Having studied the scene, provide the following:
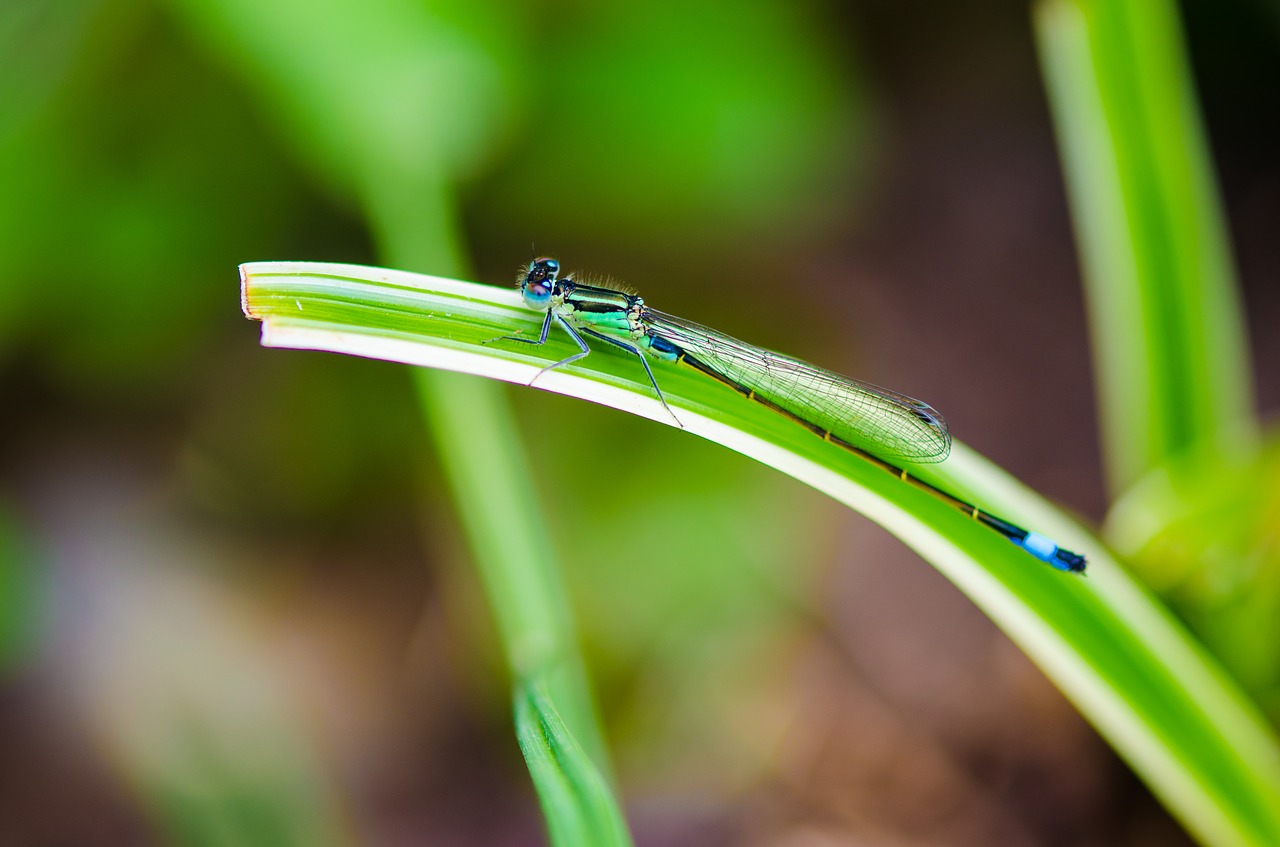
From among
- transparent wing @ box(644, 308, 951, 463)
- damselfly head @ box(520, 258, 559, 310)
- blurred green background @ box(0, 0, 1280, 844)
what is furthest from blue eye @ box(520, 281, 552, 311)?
blurred green background @ box(0, 0, 1280, 844)

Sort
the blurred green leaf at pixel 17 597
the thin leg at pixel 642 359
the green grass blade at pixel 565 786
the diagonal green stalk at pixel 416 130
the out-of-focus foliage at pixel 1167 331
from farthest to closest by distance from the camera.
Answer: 1. the blurred green leaf at pixel 17 597
2. the diagonal green stalk at pixel 416 130
3. the out-of-focus foliage at pixel 1167 331
4. the thin leg at pixel 642 359
5. the green grass blade at pixel 565 786

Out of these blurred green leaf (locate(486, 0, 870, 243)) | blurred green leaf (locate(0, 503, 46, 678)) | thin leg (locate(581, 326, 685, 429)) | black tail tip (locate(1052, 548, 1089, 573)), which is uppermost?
blurred green leaf (locate(486, 0, 870, 243))

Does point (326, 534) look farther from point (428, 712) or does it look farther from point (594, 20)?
point (594, 20)

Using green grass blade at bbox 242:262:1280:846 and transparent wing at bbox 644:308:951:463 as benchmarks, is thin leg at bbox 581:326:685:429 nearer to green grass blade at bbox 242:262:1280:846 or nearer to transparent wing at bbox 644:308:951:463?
green grass blade at bbox 242:262:1280:846

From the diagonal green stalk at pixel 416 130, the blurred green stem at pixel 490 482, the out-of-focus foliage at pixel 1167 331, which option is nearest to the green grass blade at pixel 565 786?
the blurred green stem at pixel 490 482

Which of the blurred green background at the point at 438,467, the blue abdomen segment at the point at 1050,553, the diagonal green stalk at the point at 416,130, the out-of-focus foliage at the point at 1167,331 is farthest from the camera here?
the blurred green background at the point at 438,467

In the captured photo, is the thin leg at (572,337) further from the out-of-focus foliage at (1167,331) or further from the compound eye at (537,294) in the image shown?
the out-of-focus foliage at (1167,331)
